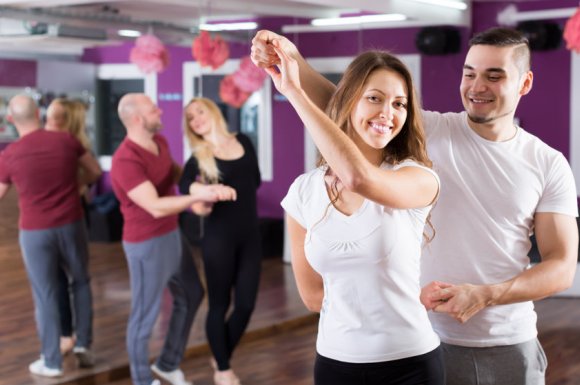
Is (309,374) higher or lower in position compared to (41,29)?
lower

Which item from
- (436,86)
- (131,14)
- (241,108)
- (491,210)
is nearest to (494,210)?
(491,210)

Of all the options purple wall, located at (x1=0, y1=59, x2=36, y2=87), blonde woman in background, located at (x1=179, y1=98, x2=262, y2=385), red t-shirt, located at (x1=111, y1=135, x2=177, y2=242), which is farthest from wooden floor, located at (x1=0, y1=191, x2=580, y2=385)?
red t-shirt, located at (x1=111, y1=135, x2=177, y2=242)

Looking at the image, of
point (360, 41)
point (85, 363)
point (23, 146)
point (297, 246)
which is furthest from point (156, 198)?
point (360, 41)

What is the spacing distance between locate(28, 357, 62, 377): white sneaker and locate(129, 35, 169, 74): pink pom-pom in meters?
2.09

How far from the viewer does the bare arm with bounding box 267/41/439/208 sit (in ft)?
6.57

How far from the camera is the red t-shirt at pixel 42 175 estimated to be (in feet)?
17.3

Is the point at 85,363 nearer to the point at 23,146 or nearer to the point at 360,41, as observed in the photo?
the point at 23,146

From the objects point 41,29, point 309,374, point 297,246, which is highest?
point 41,29

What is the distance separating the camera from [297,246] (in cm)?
239

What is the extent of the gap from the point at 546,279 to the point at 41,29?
4.43m

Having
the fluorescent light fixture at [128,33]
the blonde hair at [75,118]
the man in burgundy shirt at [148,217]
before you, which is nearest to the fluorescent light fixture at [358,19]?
the fluorescent light fixture at [128,33]

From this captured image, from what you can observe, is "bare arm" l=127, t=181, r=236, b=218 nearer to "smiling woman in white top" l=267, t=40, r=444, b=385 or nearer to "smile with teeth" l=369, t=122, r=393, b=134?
"smiling woman in white top" l=267, t=40, r=444, b=385

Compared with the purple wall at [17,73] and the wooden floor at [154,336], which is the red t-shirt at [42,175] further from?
the purple wall at [17,73]

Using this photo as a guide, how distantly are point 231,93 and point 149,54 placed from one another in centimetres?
80
